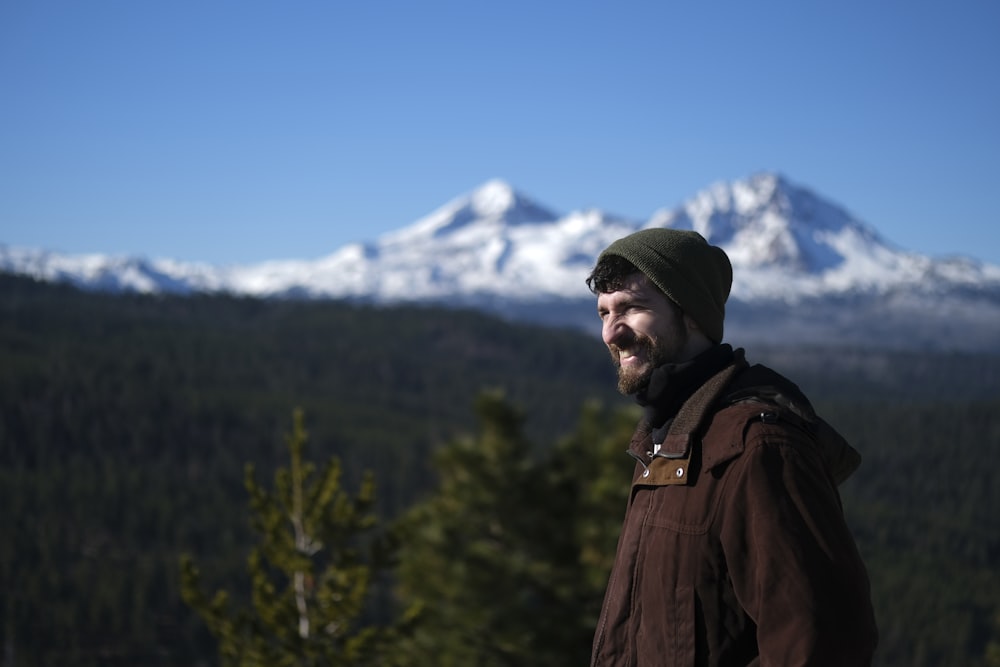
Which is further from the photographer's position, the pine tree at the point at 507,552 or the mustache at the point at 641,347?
the pine tree at the point at 507,552

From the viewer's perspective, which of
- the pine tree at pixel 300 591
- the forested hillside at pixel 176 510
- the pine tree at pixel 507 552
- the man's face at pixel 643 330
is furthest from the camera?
the forested hillside at pixel 176 510

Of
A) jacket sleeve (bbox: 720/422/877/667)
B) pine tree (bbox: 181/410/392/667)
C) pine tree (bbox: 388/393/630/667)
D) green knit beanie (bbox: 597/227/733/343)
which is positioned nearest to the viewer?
jacket sleeve (bbox: 720/422/877/667)

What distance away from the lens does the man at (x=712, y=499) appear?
3.43 meters

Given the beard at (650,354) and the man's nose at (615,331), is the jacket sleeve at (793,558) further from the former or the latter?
the man's nose at (615,331)

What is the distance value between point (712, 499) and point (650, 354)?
2.31 feet

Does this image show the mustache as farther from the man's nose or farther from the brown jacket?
the brown jacket

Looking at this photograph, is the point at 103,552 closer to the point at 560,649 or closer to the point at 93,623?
the point at 93,623

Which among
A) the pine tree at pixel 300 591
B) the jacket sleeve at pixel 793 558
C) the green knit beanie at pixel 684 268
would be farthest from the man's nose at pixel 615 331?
the pine tree at pixel 300 591

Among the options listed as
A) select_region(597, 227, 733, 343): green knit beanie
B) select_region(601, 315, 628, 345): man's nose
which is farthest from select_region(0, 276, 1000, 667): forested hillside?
select_region(597, 227, 733, 343): green knit beanie

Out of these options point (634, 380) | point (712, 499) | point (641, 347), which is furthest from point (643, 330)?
point (712, 499)

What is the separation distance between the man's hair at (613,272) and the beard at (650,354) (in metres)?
0.23

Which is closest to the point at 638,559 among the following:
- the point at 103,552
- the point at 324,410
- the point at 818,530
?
the point at 818,530

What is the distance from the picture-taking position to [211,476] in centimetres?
16450

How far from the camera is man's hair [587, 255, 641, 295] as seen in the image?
4.14 m
